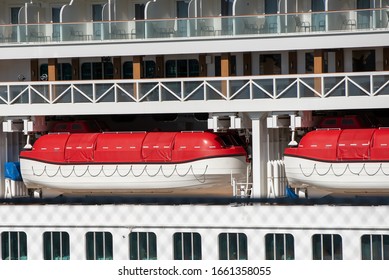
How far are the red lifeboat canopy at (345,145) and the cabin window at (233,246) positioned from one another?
2.47 meters

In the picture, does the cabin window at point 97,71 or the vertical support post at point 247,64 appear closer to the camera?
the vertical support post at point 247,64

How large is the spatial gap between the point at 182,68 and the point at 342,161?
5306 mm

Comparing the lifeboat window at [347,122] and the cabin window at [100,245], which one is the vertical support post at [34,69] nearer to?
the cabin window at [100,245]

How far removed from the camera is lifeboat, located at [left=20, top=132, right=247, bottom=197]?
3170 centimetres

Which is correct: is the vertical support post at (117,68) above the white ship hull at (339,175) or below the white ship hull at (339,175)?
above

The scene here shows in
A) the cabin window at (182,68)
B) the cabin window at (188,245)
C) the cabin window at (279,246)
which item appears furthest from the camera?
the cabin window at (182,68)

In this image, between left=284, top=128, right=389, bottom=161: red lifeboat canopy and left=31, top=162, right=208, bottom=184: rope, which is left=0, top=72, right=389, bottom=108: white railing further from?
left=31, top=162, right=208, bottom=184: rope

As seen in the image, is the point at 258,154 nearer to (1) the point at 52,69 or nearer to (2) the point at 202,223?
(2) the point at 202,223

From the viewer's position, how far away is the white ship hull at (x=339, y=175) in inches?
1191

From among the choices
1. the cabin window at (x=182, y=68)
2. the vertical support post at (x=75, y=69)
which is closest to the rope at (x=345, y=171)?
the cabin window at (x=182, y=68)

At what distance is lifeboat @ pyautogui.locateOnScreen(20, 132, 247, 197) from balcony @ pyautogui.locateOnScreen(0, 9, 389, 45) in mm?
2244

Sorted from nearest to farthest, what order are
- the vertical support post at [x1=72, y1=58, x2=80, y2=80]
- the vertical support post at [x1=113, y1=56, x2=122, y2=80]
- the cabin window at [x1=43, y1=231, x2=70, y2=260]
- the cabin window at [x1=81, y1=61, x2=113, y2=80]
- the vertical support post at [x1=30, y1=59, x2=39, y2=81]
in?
1. the cabin window at [x1=43, y1=231, x2=70, y2=260]
2. the vertical support post at [x1=113, y1=56, x2=122, y2=80]
3. the cabin window at [x1=81, y1=61, x2=113, y2=80]
4. the vertical support post at [x1=72, y1=58, x2=80, y2=80]
5. the vertical support post at [x1=30, y1=59, x2=39, y2=81]

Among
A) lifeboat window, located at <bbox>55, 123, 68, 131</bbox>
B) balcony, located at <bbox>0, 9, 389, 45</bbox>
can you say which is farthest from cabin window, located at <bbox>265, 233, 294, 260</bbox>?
lifeboat window, located at <bbox>55, 123, 68, 131</bbox>
